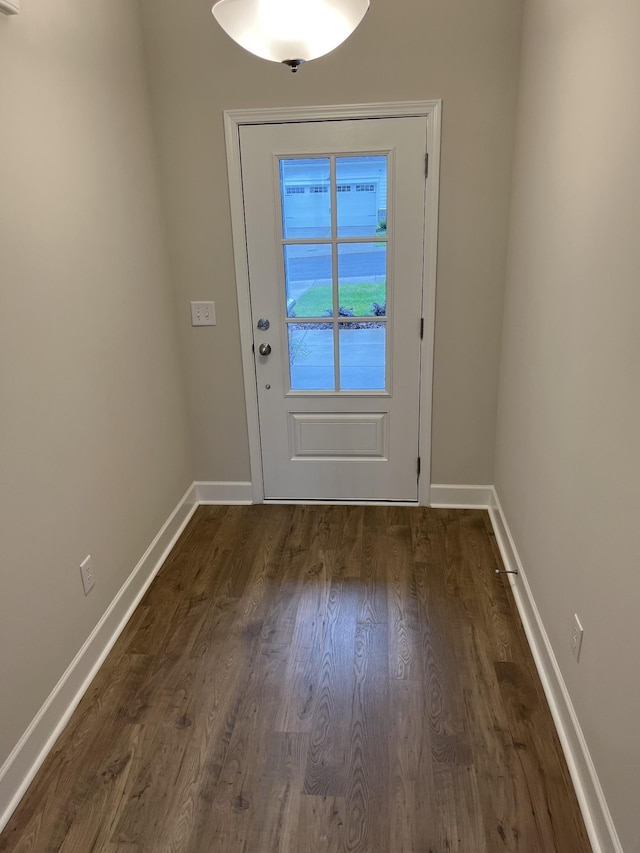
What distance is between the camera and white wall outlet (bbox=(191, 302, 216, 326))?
2965 mm

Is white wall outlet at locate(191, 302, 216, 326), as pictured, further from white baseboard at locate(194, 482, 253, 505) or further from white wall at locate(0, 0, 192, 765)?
white baseboard at locate(194, 482, 253, 505)

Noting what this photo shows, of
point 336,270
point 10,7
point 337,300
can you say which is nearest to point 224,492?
point 337,300

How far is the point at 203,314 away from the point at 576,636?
2226mm

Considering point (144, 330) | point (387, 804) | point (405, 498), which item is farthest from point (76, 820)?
point (405, 498)

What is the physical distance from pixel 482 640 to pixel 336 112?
92.1 inches

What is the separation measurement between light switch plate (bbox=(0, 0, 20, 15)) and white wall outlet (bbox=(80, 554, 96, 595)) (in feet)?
5.55

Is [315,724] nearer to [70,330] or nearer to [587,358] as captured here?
[587,358]

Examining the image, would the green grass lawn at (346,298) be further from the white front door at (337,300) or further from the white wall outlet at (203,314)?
the white wall outlet at (203,314)

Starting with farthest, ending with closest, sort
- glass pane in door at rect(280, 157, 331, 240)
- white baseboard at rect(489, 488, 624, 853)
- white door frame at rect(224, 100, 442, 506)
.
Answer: glass pane in door at rect(280, 157, 331, 240) → white door frame at rect(224, 100, 442, 506) → white baseboard at rect(489, 488, 624, 853)

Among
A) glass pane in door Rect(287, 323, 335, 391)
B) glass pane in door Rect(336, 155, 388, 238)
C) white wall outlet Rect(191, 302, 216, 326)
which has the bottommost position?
glass pane in door Rect(287, 323, 335, 391)

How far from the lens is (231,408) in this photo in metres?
3.14

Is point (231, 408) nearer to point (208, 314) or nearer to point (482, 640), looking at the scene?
point (208, 314)

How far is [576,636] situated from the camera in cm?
167

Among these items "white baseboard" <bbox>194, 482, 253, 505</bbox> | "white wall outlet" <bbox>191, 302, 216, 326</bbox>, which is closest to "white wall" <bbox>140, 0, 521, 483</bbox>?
"white wall outlet" <bbox>191, 302, 216, 326</bbox>
